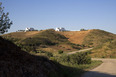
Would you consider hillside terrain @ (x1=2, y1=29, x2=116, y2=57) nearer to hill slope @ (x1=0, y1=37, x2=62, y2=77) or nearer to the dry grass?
the dry grass

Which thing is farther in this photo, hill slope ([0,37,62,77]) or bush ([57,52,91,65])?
bush ([57,52,91,65])

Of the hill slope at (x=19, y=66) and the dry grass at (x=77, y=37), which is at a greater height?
the dry grass at (x=77, y=37)

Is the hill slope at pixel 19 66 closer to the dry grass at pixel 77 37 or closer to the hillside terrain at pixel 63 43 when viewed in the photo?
the hillside terrain at pixel 63 43

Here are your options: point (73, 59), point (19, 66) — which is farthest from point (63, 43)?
point (19, 66)

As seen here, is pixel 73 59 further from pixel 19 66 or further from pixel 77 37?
pixel 77 37

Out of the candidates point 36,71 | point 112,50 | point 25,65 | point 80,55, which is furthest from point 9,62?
point 112,50

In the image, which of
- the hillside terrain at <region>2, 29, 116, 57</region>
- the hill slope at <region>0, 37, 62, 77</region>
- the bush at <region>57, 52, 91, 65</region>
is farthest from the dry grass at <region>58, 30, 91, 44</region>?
the hill slope at <region>0, 37, 62, 77</region>

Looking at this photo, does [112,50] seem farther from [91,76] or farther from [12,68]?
[12,68]

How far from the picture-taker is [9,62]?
7891 mm

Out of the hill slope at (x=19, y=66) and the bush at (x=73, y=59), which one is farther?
the bush at (x=73, y=59)

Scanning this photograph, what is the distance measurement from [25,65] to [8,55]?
40.5 inches

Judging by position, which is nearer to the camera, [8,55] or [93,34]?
[8,55]

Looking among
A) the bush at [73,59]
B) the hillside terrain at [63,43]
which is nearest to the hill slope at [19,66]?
the bush at [73,59]

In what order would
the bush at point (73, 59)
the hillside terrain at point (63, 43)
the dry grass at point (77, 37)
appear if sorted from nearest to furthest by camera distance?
the bush at point (73, 59)
the hillside terrain at point (63, 43)
the dry grass at point (77, 37)
